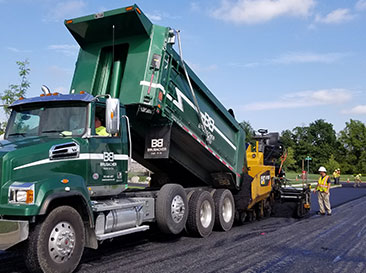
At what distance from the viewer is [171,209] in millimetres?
7438

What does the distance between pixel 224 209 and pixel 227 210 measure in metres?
0.09

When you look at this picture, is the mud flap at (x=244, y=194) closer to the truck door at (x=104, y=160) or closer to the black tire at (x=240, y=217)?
the black tire at (x=240, y=217)

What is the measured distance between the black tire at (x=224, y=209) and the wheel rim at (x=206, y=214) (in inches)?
11.9

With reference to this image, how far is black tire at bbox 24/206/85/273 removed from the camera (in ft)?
15.1

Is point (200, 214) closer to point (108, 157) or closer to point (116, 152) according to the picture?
point (116, 152)

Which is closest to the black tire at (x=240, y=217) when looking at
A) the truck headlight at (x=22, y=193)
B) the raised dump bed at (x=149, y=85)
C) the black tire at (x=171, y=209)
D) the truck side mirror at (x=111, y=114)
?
the raised dump bed at (x=149, y=85)

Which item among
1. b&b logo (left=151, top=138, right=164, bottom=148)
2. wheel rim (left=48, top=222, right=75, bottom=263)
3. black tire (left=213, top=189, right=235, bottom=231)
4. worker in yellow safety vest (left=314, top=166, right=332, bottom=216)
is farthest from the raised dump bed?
worker in yellow safety vest (left=314, top=166, right=332, bottom=216)

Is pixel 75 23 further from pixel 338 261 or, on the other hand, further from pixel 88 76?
pixel 338 261

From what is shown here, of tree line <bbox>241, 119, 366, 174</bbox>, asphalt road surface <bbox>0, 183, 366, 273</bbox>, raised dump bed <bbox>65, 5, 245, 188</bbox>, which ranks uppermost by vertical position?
tree line <bbox>241, 119, 366, 174</bbox>

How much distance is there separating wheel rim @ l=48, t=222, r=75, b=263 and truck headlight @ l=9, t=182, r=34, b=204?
54 cm

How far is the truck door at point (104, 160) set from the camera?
19.0 ft

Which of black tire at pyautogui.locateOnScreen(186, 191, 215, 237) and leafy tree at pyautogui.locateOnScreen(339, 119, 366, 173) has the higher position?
leafy tree at pyautogui.locateOnScreen(339, 119, 366, 173)

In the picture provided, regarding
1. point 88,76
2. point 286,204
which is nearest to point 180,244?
point 88,76

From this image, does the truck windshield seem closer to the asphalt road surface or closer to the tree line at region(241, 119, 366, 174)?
the asphalt road surface
